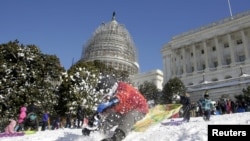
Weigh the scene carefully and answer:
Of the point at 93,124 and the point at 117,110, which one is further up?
the point at 117,110

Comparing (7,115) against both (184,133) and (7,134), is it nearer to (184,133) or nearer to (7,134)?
(7,134)

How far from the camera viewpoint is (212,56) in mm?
71938

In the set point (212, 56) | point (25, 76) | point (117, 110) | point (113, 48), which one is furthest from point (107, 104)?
point (113, 48)

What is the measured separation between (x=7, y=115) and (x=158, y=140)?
83.1ft

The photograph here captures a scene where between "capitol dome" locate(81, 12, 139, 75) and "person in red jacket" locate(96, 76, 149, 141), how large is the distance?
8643 cm

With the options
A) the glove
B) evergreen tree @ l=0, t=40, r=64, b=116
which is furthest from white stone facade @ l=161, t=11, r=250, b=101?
the glove

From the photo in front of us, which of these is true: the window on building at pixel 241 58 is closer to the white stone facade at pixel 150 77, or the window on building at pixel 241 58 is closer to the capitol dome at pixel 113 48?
the white stone facade at pixel 150 77

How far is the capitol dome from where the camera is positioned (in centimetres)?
10094

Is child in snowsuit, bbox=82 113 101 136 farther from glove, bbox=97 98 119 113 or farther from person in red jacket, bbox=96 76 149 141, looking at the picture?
glove, bbox=97 98 119 113

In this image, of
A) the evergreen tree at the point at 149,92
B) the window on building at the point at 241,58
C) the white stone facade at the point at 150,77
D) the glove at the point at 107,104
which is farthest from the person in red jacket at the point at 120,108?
the white stone facade at the point at 150,77

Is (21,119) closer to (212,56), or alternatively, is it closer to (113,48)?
(212,56)

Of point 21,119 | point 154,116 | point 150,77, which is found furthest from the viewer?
point 150,77

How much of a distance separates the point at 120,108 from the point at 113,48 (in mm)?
91503

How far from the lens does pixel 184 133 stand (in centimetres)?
1142
